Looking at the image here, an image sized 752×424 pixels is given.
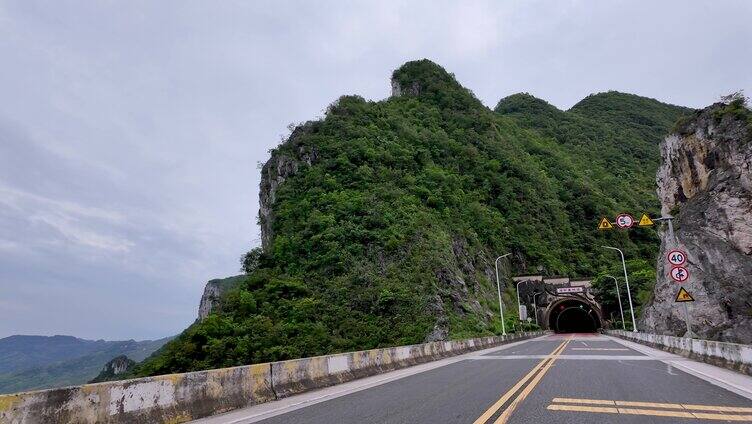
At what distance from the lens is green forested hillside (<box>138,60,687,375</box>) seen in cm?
3778

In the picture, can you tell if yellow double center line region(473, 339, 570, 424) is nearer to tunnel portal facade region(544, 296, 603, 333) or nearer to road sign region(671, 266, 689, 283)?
road sign region(671, 266, 689, 283)

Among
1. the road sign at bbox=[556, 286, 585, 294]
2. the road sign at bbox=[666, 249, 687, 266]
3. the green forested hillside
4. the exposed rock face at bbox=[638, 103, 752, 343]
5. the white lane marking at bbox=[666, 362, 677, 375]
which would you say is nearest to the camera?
the white lane marking at bbox=[666, 362, 677, 375]

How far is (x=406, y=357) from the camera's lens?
56.9 feet

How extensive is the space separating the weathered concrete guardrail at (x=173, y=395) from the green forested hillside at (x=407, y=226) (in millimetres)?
25619

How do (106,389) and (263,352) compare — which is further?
(263,352)

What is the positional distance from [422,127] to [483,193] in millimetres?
17195

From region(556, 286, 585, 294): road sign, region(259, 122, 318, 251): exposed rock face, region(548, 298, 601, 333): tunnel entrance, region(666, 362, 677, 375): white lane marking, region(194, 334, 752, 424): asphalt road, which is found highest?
region(259, 122, 318, 251): exposed rock face

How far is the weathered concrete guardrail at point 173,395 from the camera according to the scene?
5090 mm

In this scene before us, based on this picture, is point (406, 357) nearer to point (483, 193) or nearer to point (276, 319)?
point (276, 319)

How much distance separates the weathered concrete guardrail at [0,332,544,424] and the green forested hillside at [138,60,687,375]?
25.6 meters

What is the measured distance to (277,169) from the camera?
60.6m

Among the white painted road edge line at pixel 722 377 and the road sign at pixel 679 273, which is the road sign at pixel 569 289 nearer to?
the road sign at pixel 679 273

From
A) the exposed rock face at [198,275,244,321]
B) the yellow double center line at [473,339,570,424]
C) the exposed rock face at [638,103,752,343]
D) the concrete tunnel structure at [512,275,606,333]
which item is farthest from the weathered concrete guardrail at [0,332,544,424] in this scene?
the concrete tunnel structure at [512,275,606,333]

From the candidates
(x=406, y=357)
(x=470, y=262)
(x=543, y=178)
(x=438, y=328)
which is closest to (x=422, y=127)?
(x=543, y=178)
